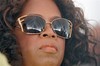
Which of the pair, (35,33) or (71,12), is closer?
(35,33)

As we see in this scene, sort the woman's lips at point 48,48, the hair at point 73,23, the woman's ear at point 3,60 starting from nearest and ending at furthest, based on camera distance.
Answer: the woman's ear at point 3,60
the woman's lips at point 48,48
the hair at point 73,23

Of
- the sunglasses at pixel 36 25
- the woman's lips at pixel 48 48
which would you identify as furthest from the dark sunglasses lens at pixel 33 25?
the woman's lips at pixel 48 48

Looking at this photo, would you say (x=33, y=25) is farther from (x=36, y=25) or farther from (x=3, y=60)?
(x=3, y=60)

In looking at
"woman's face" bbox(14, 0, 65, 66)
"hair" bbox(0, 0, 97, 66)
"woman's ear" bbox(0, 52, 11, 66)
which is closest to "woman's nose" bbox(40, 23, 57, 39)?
"woman's face" bbox(14, 0, 65, 66)

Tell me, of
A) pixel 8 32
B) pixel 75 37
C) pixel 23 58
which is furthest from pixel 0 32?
pixel 75 37

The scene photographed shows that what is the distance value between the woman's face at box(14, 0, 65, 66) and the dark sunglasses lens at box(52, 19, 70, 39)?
1.2 inches

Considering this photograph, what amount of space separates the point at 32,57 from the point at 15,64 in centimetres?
12

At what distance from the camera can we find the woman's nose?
2648 mm

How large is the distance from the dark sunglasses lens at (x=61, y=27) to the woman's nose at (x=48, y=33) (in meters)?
0.03

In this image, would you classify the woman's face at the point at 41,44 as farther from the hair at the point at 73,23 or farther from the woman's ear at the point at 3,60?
the woman's ear at the point at 3,60

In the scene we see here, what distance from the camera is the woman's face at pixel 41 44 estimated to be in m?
2.63

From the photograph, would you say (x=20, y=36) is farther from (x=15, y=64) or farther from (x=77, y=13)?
(x=77, y=13)

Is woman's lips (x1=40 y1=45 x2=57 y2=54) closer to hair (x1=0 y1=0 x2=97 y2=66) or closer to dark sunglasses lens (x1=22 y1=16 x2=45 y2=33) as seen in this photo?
dark sunglasses lens (x1=22 y1=16 x2=45 y2=33)

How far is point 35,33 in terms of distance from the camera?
2.65m
